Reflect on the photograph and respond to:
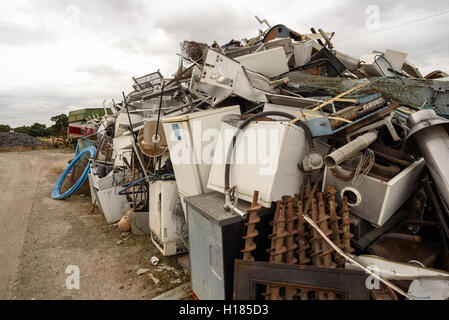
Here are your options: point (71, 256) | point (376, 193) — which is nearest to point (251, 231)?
point (376, 193)

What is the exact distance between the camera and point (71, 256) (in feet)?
10.8

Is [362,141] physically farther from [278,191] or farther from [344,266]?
[344,266]

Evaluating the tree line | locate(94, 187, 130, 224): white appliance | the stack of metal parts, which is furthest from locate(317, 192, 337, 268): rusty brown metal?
the tree line

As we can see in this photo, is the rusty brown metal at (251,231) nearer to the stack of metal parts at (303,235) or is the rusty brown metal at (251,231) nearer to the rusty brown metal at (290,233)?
the stack of metal parts at (303,235)

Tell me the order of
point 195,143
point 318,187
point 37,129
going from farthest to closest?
point 37,129 < point 195,143 < point 318,187

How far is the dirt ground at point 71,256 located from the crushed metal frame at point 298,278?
1.39 meters

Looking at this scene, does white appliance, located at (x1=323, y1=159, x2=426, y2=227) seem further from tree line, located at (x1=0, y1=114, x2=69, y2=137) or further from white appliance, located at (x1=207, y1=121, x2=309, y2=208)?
tree line, located at (x1=0, y1=114, x2=69, y2=137)

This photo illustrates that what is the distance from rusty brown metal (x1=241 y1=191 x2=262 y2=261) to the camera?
5.42 ft

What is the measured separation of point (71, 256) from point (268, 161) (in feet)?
10.4

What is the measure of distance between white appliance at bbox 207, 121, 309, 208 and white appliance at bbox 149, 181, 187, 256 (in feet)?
3.60

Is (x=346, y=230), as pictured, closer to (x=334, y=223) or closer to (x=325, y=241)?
(x=334, y=223)

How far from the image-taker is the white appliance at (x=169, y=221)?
3.00 m

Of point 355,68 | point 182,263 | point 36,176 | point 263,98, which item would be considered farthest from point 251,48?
point 36,176
